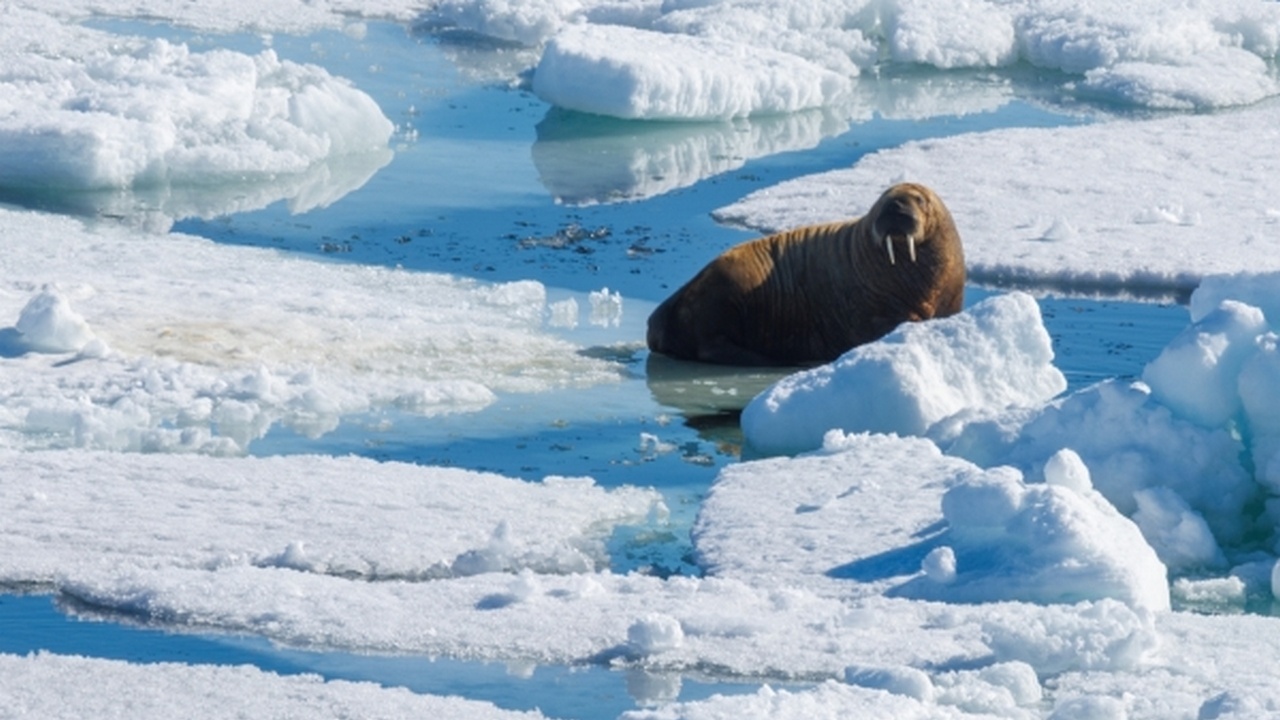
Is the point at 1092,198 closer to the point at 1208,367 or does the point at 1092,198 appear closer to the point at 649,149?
the point at 649,149

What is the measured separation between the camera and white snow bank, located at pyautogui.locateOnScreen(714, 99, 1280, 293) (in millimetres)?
10422

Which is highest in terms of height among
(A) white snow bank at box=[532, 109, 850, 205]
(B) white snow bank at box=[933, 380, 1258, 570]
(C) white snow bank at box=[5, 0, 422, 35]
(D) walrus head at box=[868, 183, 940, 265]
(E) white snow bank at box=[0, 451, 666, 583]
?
(D) walrus head at box=[868, 183, 940, 265]

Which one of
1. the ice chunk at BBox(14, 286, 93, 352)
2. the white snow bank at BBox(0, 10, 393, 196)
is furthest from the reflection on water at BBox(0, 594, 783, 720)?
the white snow bank at BBox(0, 10, 393, 196)

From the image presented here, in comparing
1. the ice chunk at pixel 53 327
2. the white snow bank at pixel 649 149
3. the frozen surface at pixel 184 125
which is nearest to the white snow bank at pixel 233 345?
the ice chunk at pixel 53 327

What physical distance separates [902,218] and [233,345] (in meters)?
2.57

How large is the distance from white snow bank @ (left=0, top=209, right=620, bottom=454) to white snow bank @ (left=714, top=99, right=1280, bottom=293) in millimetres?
2371

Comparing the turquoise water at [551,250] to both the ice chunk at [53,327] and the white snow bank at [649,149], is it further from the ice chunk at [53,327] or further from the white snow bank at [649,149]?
the ice chunk at [53,327]

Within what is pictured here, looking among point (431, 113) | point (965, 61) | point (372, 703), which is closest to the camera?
point (372, 703)

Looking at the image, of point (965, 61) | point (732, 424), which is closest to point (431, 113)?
point (965, 61)

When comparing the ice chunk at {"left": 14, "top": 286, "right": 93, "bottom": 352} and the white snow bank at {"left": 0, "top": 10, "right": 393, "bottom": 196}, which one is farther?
the white snow bank at {"left": 0, "top": 10, "right": 393, "bottom": 196}

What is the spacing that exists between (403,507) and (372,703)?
1.66 m

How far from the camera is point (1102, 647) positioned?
5.12m

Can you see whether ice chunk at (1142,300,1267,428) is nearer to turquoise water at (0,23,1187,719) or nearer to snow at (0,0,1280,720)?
snow at (0,0,1280,720)

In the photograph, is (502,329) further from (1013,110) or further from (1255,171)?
(1013,110)
